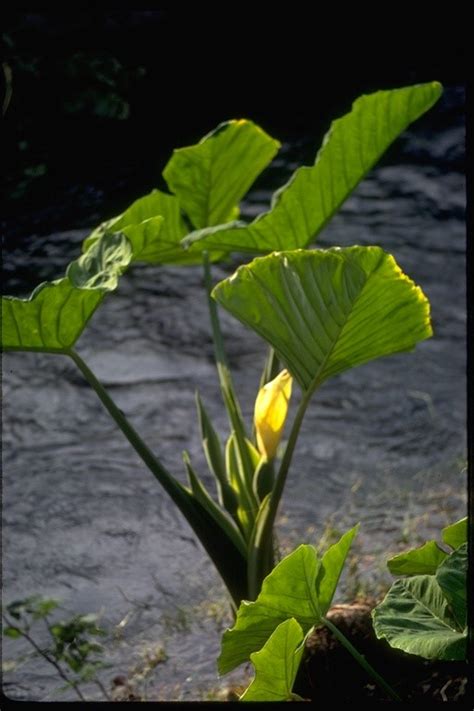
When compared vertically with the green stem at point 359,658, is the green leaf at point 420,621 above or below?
above

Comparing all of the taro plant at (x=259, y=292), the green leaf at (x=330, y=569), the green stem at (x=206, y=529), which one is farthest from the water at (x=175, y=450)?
the green leaf at (x=330, y=569)

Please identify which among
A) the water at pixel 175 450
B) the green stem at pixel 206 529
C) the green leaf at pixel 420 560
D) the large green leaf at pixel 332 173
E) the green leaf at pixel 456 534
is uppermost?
the large green leaf at pixel 332 173

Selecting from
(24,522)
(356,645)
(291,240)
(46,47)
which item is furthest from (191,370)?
(46,47)

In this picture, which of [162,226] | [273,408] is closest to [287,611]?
[273,408]

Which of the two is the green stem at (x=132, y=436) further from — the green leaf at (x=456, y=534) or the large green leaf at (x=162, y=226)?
the green leaf at (x=456, y=534)

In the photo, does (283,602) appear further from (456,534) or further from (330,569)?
(456,534)
